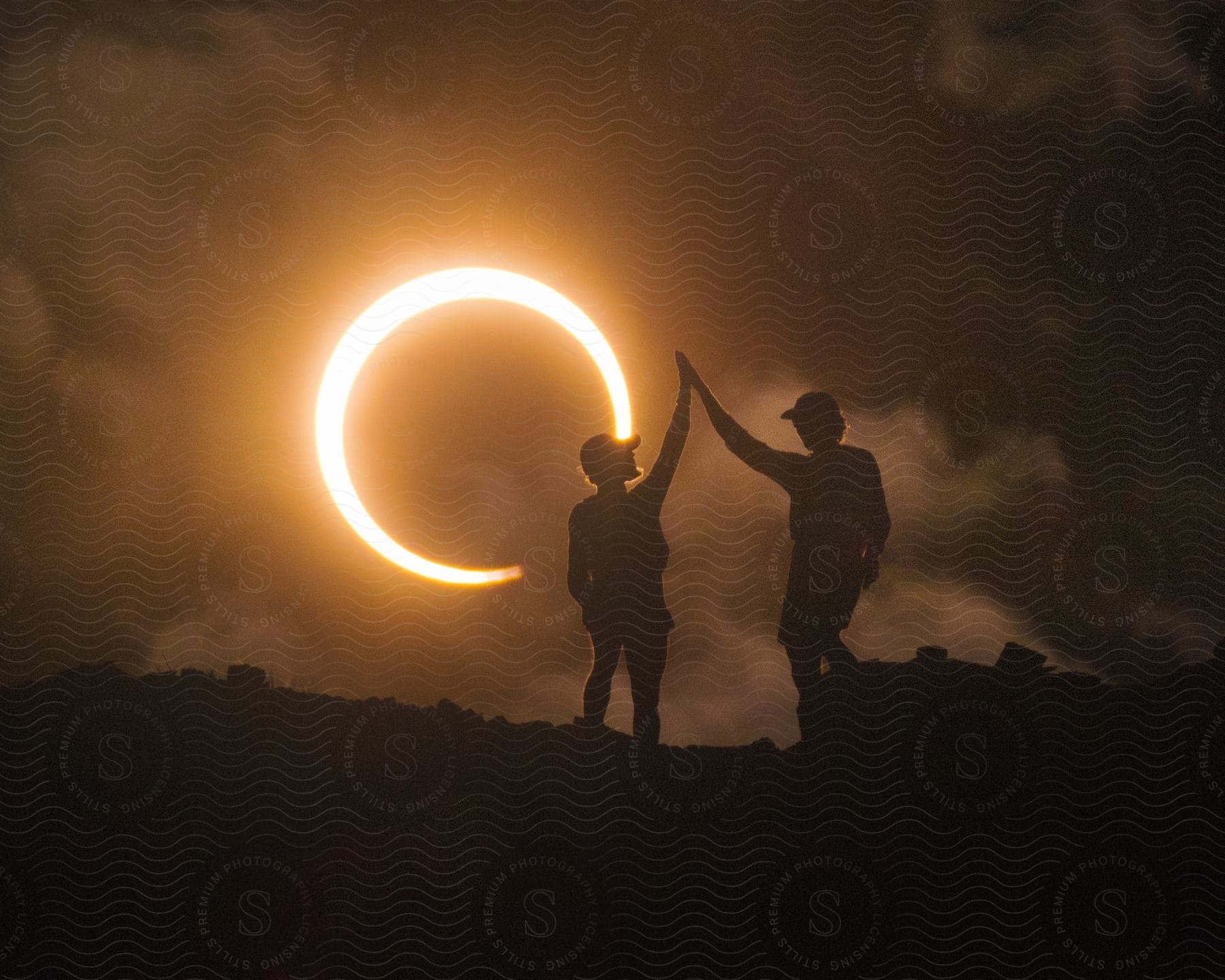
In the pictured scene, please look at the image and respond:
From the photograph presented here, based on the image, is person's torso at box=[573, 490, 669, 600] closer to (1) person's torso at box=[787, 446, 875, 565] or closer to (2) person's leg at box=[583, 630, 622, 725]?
(2) person's leg at box=[583, 630, 622, 725]

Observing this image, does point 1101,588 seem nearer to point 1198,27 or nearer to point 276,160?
point 1198,27

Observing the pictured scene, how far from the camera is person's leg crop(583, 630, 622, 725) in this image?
1.38 m

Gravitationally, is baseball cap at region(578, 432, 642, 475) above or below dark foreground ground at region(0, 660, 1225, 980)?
above

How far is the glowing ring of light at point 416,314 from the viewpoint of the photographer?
1422 mm

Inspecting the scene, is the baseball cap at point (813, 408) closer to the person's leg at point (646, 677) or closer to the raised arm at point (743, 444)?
the raised arm at point (743, 444)

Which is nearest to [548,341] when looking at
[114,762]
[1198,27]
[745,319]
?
[745,319]

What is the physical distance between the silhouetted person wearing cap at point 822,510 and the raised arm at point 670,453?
0.11 ft

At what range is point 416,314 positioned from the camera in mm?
1430

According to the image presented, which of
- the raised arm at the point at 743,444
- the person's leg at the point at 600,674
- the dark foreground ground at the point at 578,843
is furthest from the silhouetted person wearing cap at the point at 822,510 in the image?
the person's leg at the point at 600,674

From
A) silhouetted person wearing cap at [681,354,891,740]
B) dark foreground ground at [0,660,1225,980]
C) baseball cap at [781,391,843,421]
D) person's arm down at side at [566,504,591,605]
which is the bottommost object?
dark foreground ground at [0,660,1225,980]

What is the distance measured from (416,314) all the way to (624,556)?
528 millimetres

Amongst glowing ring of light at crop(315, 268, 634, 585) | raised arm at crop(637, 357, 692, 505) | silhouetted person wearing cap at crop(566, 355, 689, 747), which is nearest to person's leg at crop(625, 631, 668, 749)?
silhouetted person wearing cap at crop(566, 355, 689, 747)

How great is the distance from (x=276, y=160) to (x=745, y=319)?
83 centimetres
